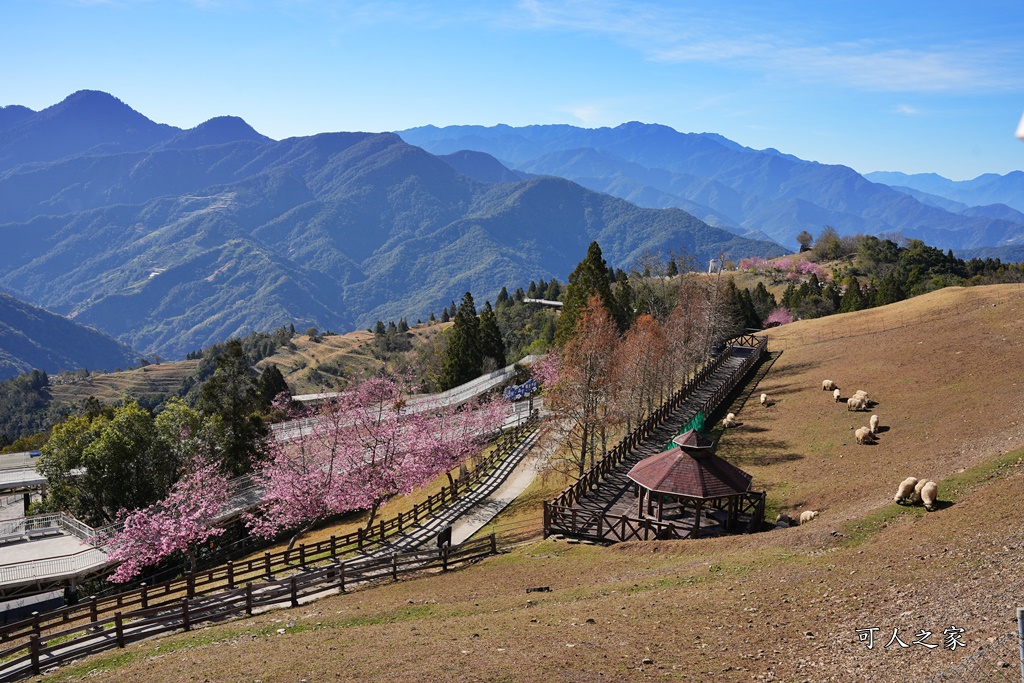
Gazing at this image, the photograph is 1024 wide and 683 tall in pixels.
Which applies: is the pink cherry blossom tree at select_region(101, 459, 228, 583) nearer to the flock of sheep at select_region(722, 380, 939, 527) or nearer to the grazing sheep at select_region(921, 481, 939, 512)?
the flock of sheep at select_region(722, 380, 939, 527)

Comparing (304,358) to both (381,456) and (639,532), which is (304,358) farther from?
(639,532)

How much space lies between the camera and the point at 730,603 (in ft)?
49.0

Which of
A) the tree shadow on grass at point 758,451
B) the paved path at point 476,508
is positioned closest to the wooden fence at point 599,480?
the paved path at point 476,508

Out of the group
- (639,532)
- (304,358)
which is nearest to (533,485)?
(639,532)

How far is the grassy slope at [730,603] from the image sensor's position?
39.4ft

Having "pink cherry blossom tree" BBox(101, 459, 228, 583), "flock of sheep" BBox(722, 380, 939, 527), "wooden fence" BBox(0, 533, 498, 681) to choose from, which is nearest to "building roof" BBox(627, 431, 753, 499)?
"flock of sheep" BBox(722, 380, 939, 527)

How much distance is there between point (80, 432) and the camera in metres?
40.1

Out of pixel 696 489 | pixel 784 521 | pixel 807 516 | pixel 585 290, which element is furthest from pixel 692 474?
pixel 585 290

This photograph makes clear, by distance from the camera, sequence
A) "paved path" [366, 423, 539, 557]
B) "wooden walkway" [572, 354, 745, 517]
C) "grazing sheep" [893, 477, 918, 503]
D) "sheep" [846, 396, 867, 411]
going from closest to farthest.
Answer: "grazing sheep" [893, 477, 918, 503] < "wooden walkway" [572, 354, 745, 517] < "paved path" [366, 423, 539, 557] < "sheep" [846, 396, 867, 411]

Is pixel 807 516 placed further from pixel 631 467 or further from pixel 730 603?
pixel 631 467

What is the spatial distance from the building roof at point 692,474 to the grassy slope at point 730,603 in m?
2.27

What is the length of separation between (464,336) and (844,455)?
139 feet

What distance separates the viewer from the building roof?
2338 centimetres

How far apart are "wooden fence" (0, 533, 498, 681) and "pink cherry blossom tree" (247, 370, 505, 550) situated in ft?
20.6
